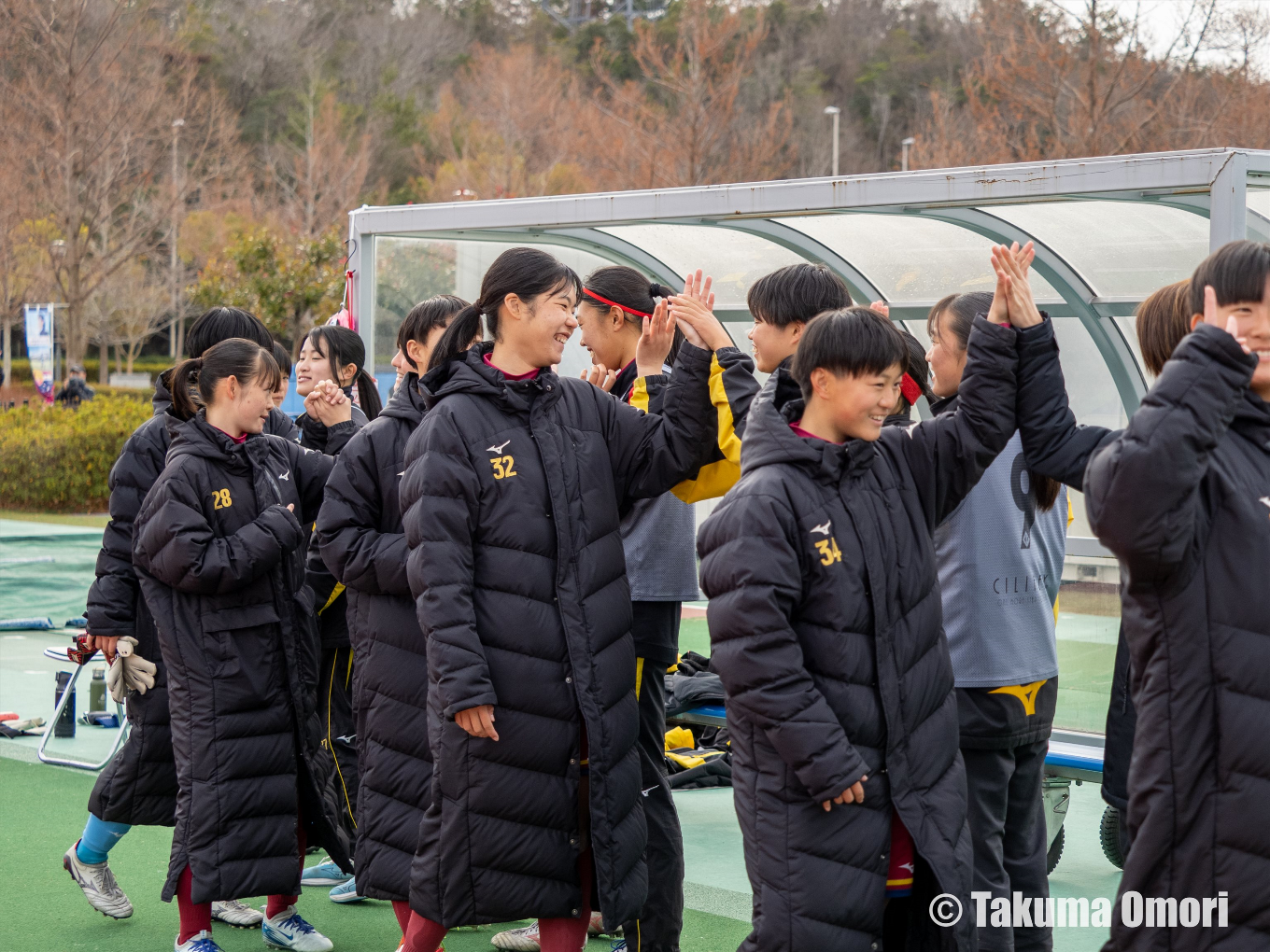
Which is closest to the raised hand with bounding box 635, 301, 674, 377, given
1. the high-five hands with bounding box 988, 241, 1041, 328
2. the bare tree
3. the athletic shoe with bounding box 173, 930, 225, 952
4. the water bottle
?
the high-five hands with bounding box 988, 241, 1041, 328

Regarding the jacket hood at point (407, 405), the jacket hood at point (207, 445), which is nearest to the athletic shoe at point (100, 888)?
the jacket hood at point (207, 445)

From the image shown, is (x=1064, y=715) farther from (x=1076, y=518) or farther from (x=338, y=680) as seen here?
(x=338, y=680)

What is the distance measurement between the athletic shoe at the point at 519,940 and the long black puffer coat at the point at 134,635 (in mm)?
1056

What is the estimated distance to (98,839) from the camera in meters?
4.25

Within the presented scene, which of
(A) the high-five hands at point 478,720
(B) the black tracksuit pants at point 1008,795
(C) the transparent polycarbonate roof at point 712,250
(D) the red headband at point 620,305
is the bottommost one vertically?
(B) the black tracksuit pants at point 1008,795

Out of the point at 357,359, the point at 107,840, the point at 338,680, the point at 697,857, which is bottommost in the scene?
the point at 697,857

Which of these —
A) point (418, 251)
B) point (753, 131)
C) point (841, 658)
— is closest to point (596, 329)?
point (841, 658)

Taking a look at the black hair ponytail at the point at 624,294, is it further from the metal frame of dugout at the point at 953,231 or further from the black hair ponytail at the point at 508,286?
the metal frame of dugout at the point at 953,231

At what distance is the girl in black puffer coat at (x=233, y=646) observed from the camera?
380cm

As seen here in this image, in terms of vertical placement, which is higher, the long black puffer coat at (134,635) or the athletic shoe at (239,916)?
the long black puffer coat at (134,635)

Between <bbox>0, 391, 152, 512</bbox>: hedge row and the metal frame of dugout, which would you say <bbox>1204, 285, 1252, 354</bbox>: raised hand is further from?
<bbox>0, 391, 152, 512</bbox>: hedge row

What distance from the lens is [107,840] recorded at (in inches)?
168

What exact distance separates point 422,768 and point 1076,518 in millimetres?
3722

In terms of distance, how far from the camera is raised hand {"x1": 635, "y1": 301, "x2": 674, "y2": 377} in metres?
3.39
